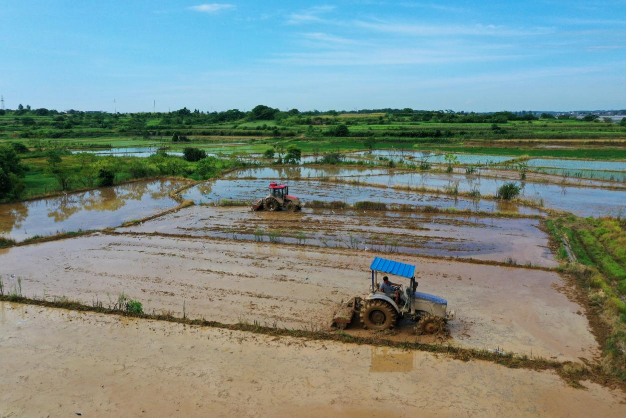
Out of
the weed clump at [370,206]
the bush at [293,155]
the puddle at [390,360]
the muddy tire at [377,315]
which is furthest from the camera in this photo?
the bush at [293,155]

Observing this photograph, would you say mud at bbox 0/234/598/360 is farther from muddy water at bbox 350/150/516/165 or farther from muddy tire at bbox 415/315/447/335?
muddy water at bbox 350/150/516/165

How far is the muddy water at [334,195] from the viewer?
Answer: 2422 cm

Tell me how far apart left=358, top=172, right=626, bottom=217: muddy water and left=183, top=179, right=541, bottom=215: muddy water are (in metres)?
2.85

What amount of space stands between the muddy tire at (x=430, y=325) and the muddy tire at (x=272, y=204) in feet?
46.1

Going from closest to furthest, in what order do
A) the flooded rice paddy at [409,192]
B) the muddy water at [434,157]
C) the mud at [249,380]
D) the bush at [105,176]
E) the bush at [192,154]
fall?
the mud at [249,380] → the flooded rice paddy at [409,192] → the bush at [105,176] → the bush at [192,154] → the muddy water at [434,157]

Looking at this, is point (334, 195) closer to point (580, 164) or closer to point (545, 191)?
point (545, 191)

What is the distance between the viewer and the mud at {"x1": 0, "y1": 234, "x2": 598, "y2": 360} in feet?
32.9

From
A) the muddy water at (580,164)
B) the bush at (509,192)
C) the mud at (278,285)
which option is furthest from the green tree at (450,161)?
the mud at (278,285)

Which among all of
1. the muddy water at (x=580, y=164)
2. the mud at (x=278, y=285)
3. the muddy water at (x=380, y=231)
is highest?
the muddy water at (x=580, y=164)

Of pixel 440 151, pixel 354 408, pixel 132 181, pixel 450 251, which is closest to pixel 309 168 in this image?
pixel 132 181

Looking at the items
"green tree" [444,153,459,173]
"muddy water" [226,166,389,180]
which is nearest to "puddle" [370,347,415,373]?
"muddy water" [226,166,389,180]

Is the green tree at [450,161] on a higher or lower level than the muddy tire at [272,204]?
higher

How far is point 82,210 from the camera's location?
938 inches

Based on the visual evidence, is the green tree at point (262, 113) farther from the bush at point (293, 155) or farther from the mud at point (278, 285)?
the mud at point (278, 285)
